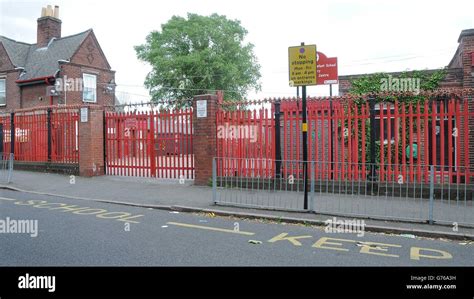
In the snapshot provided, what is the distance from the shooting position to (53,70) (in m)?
25.3

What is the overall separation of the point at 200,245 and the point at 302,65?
4.35 m

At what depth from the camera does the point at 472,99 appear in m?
11.8

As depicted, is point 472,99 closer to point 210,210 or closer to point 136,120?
point 210,210

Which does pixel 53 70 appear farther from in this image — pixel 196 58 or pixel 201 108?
pixel 201 108

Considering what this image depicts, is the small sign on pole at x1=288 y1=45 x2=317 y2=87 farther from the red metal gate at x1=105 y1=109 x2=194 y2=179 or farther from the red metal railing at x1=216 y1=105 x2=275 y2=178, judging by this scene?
the red metal gate at x1=105 y1=109 x2=194 y2=179

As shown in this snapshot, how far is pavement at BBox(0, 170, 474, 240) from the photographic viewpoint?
6695mm

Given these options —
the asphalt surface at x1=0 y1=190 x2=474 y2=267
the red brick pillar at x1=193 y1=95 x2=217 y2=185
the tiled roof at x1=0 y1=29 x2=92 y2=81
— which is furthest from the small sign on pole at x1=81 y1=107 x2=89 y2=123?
the tiled roof at x1=0 y1=29 x2=92 y2=81

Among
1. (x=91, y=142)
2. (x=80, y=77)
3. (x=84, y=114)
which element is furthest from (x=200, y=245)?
(x=80, y=77)

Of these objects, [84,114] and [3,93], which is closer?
[84,114]

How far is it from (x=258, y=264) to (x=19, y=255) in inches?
122

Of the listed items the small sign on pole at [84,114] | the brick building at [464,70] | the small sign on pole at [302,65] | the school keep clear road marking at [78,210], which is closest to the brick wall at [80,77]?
the small sign on pole at [84,114]

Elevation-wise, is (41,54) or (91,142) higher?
(41,54)

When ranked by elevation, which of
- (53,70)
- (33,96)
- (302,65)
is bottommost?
(302,65)

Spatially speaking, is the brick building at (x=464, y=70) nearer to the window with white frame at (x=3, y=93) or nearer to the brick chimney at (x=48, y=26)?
the brick chimney at (x=48, y=26)
